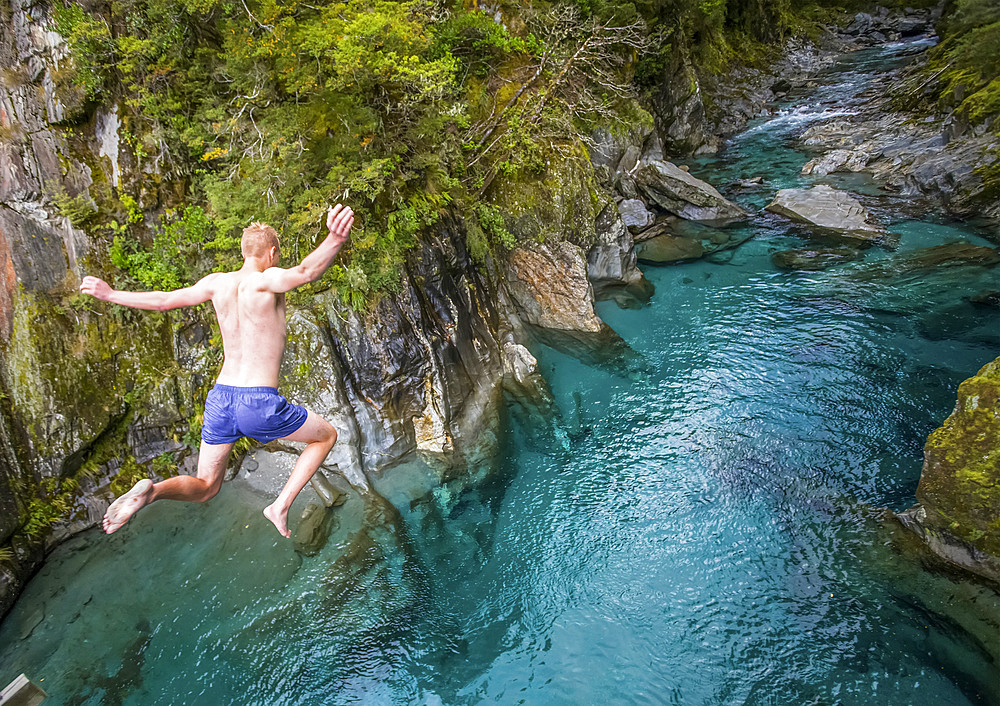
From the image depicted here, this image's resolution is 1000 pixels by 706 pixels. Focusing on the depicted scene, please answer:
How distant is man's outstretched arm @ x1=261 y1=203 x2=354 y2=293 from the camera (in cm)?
317

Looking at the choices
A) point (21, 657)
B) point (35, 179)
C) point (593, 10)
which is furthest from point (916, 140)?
point (21, 657)

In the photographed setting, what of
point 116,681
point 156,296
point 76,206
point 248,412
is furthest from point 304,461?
point 76,206

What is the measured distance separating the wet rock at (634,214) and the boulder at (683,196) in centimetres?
84

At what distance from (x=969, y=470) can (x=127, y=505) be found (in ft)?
24.5

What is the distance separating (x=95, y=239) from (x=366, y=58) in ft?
14.1

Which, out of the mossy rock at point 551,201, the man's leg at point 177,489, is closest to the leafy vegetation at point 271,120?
the mossy rock at point 551,201

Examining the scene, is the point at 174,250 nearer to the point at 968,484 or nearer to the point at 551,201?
the point at 551,201

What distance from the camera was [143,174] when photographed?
7129 millimetres

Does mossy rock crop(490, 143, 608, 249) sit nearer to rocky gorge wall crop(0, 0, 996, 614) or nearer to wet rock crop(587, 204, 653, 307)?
wet rock crop(587, 204, 653, 307)

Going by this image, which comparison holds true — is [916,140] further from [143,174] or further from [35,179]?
[35,179]

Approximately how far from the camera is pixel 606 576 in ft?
19.9

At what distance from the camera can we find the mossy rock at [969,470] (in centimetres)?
523

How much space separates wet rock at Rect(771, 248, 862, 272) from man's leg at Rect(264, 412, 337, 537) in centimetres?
1053

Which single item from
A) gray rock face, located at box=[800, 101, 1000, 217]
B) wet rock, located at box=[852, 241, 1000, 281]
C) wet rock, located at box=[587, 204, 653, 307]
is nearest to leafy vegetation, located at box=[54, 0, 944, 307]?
wet rock, located at box=[587, 204, 653, 307]
